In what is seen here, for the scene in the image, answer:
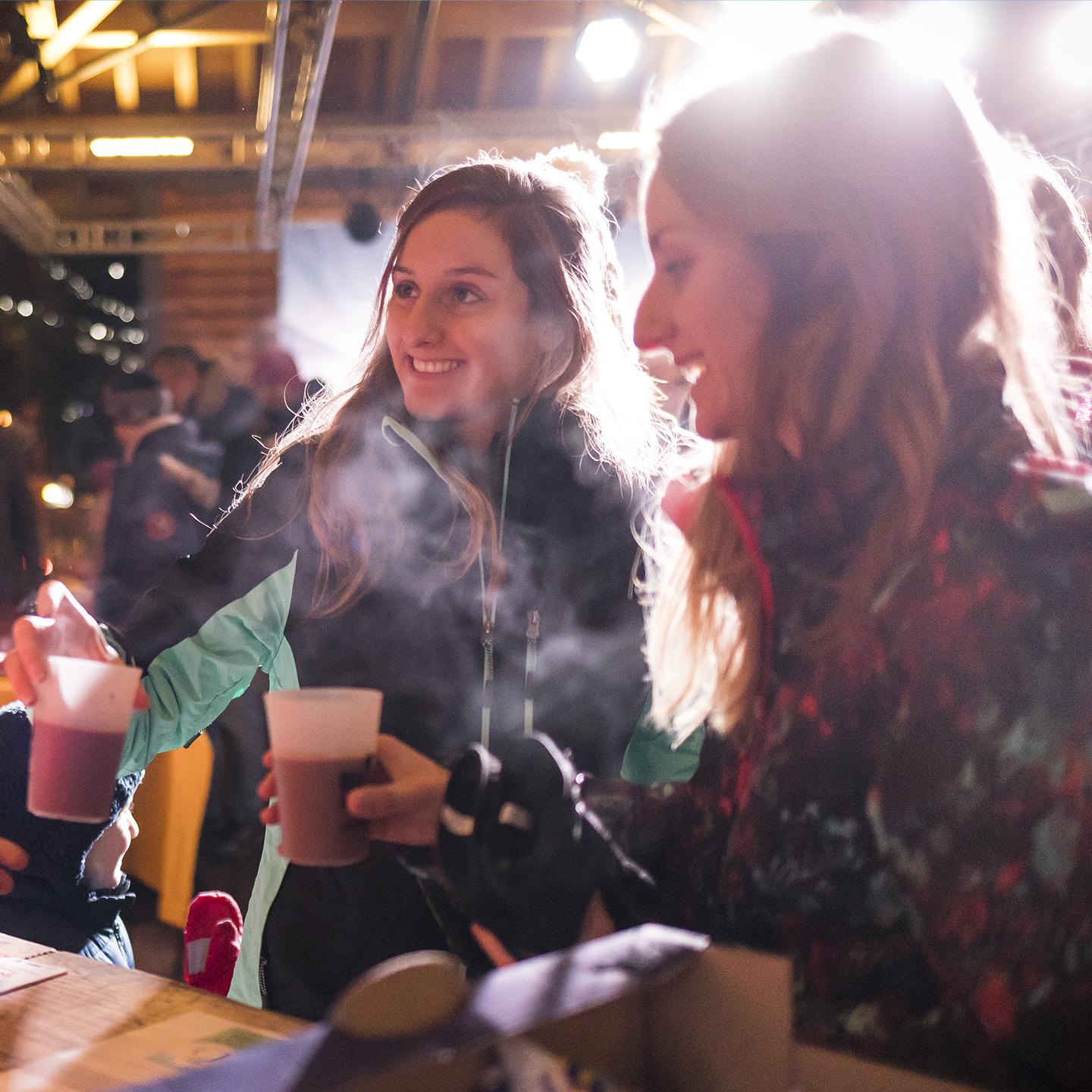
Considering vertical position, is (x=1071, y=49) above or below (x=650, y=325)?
above

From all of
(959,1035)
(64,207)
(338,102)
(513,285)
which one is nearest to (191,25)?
(338,102)

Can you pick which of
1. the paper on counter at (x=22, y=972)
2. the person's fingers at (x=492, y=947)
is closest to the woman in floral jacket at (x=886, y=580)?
the person's fingers at (x=492, y=947)

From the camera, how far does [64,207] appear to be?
1727 mm

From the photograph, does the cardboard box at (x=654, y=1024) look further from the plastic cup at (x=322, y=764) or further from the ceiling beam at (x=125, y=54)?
the ceiling beam at (x=125, y=54)

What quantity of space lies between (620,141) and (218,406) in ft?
2.15

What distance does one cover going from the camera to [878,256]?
0.78 metres

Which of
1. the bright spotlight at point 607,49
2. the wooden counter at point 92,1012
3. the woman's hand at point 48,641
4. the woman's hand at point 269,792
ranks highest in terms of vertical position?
the bright spotlight at point 607,49

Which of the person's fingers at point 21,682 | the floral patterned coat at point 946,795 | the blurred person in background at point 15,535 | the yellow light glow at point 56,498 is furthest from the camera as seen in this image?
the yellow light glow at point 56,498

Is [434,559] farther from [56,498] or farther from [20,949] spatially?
[56,498]

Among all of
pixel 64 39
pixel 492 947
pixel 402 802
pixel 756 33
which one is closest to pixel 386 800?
pixel 402 802

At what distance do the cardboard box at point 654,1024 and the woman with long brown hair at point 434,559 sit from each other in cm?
33

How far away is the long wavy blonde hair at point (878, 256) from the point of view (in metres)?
0.77

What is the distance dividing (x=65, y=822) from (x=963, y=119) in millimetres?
1071

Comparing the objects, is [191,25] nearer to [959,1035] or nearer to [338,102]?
[338,102]
